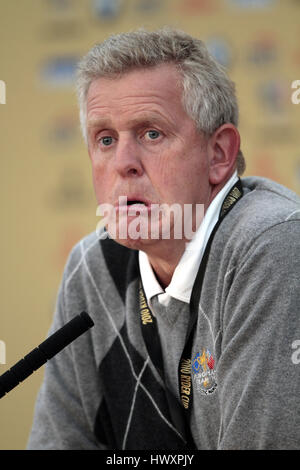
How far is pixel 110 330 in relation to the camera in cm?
142

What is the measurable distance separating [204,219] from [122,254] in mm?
300

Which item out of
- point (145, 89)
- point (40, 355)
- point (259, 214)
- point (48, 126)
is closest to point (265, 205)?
point (259, 214)

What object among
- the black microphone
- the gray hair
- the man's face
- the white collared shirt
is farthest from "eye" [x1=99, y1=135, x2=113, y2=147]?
the black microphone

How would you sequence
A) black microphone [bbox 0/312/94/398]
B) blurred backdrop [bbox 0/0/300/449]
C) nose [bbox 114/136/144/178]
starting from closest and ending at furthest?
black microphone [bbox 0/312/94/398] < nose [bbox 114/136/144/178] < blurred backdrop [bbox 0/0/300/449]

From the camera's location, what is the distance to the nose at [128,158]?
1.18m

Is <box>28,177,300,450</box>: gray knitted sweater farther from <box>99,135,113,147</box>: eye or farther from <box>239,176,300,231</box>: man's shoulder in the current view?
<box>99,135,113,147</box>: eye

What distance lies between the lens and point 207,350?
1155 millimetres

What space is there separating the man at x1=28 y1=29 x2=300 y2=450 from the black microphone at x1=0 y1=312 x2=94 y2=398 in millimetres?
233

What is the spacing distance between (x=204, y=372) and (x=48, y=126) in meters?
1.67

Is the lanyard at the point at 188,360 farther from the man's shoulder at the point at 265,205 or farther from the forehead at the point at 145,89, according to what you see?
the forehead at the point at 145,89

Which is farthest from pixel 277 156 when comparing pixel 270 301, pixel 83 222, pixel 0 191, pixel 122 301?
pixel 270 301

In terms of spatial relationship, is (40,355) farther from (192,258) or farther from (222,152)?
(222,152)

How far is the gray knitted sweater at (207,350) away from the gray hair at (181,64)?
163mm

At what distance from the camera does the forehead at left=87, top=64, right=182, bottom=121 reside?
3.92 ft
